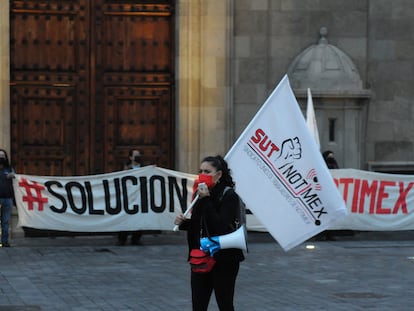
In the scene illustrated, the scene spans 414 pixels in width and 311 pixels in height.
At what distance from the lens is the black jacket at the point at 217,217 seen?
841 centimetres

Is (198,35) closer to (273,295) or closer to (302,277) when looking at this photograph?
(302,277)

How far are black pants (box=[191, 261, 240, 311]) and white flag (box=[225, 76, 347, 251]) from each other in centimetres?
184

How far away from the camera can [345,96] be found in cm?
2027

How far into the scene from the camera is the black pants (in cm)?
840

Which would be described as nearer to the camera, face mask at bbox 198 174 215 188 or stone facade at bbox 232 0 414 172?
face mask at bbox 198 174 215 188

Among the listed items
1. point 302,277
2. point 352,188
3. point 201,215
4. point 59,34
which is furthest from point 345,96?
point 201,215

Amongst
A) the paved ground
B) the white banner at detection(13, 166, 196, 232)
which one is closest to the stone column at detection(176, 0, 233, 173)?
the white banner at detection(13, 166, 196, 232)

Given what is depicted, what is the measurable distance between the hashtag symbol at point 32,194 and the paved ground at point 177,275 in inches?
27.3

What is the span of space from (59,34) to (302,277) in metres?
8.04

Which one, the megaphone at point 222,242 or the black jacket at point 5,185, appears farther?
the black jacket at point 5,185

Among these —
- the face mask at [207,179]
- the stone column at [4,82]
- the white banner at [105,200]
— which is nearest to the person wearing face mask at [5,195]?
the white banner at [105,200]

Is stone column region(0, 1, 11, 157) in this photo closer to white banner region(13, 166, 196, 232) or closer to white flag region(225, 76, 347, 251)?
white banner region(13, 166, 196, 232)

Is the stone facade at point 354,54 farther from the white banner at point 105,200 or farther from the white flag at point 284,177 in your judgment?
the white flag at point 284,177

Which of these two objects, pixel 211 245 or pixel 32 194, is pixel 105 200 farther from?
pixel 211 245
